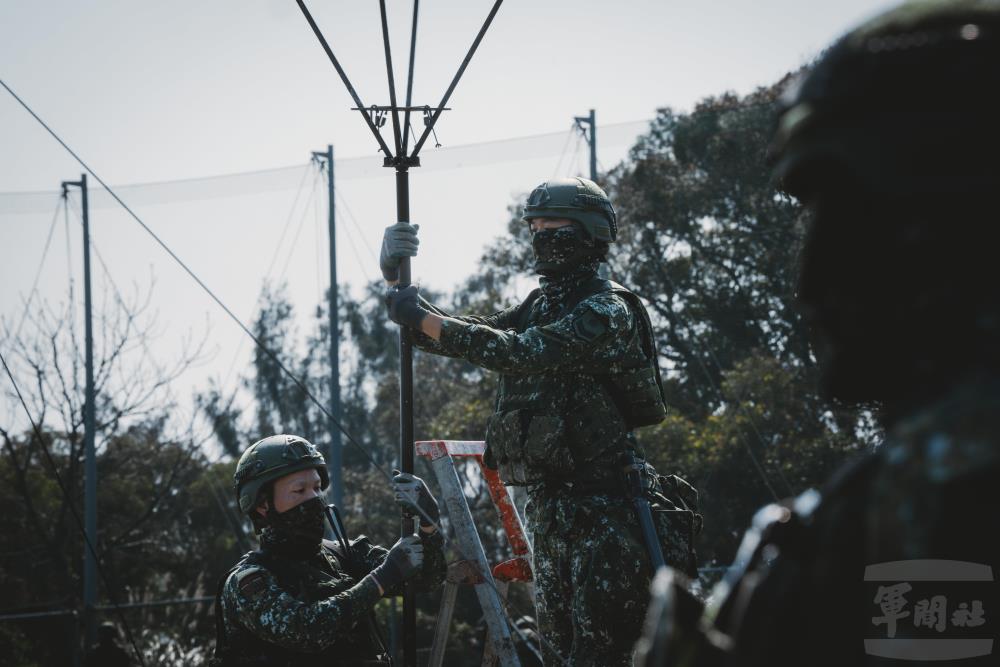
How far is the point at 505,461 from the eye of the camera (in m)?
5.14

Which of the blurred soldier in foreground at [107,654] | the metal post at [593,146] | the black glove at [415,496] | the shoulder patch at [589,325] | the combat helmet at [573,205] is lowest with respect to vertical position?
the blurred soldier in foreground at [107,654]

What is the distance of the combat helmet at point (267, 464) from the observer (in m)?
5.44

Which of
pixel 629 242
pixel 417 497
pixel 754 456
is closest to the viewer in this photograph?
pixel 417 497

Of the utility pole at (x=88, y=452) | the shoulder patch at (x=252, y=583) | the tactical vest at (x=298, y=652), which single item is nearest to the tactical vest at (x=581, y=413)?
the tactical vest at (x=298, y=652)

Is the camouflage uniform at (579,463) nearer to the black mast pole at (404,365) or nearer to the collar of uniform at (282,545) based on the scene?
the black mast pole at (404,365)

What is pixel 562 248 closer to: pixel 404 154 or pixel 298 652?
pixel 404 154

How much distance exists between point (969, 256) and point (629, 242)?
951 inches

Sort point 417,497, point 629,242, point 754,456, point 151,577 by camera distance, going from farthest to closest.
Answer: point 629,242 → point 151,577 → point 754,456 → point 417,497

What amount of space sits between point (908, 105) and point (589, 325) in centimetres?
312

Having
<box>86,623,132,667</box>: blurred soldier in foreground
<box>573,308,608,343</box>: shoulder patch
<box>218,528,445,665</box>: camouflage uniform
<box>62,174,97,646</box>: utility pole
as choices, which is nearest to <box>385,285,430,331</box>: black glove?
<box>573,308,608,343</box>: shoulder patch

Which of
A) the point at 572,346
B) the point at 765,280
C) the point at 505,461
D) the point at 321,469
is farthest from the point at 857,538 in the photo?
the point at 765,280

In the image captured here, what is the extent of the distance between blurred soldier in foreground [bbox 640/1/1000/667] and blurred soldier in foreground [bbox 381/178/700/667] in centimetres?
281

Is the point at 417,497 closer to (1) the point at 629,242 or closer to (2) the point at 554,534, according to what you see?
(2) the point at 554,534

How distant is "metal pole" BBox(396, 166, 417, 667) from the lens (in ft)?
17.7
